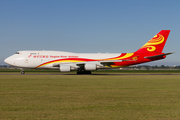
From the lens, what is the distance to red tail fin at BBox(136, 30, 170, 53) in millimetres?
40406

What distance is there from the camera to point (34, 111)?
7.54 meters

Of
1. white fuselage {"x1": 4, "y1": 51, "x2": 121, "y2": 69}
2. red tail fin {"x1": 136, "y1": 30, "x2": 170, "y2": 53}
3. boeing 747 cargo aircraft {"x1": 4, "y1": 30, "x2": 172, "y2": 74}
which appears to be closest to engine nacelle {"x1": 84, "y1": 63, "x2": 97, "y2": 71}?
boeing 747 cargo aircraft {"x1": 4, "y1": 30, "x2": 172, "y2": 74}

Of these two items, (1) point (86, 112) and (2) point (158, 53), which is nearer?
(1) point (86, 112)

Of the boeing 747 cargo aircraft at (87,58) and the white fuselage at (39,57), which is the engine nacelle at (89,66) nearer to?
the boeing 747 cargo aircraft at (87,58)

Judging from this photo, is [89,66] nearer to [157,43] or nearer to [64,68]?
[64,68]

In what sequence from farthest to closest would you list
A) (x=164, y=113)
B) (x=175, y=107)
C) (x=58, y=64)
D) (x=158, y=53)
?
(x=158, y=53), (x=58, y=64), (x=175, y=107), (x=164, y=113)

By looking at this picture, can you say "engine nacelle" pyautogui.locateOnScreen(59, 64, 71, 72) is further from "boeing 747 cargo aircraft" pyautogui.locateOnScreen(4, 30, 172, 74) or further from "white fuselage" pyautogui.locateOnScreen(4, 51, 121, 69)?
"white fuselage" pyautogui.locateOnScreen(4, 51, 121, 69)

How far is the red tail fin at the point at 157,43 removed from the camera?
1591 inches

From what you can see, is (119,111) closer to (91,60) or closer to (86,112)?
(86,112)

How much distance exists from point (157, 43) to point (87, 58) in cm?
1378

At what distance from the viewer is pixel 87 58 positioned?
39375mm

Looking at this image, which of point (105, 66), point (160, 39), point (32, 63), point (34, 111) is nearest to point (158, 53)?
point (160, 39)

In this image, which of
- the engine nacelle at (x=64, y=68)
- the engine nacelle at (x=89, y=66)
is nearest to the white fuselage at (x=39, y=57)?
the engine nacelle at (x=64, y=68)

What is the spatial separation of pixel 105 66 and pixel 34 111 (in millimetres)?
31589
